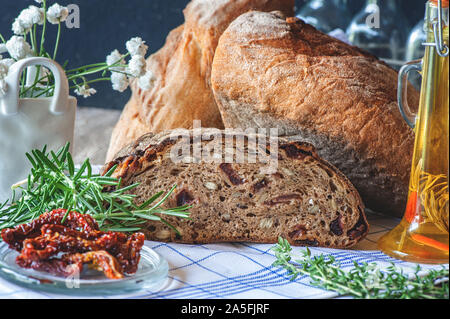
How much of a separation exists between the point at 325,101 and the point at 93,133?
1342 millimetres

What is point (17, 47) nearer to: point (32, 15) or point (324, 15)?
point (32, 15)

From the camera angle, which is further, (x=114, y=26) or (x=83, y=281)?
(x=114, y=26)

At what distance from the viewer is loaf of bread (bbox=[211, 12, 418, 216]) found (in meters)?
1.32

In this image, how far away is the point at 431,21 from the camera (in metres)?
0.92

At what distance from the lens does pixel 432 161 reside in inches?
37.3

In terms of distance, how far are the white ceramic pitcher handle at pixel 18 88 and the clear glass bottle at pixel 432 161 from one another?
831 millimetres

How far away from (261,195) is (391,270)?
1.15 ft

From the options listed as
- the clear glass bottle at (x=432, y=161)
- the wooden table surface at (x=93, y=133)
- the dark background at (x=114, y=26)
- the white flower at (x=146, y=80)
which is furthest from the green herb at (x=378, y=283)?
the dark background at (x=114, y=26)

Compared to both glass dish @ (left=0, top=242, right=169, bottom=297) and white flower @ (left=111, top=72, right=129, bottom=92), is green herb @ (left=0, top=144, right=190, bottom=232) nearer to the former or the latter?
glass dish @ (left=0, top=242, right=169, bottom=297)

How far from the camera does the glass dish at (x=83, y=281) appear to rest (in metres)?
0.83

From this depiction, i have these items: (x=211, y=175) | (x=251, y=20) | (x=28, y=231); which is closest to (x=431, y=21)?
(x=211, y=175)

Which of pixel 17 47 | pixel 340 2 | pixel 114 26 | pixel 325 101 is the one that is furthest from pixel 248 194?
pixel 340 2
